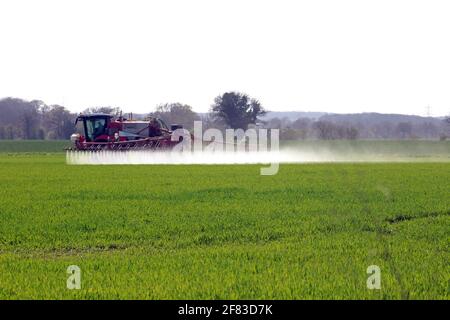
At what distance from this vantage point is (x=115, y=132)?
45625 millimetres

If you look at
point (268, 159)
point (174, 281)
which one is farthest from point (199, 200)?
point (268, 159)

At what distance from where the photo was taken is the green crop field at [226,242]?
802 cm

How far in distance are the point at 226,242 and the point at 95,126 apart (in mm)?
35624

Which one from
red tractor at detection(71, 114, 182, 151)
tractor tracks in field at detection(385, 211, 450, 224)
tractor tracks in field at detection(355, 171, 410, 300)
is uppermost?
red tractor at detection(71, 114, 182, 151)

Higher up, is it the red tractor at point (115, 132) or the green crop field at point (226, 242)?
the red tractor at point (115, 132)

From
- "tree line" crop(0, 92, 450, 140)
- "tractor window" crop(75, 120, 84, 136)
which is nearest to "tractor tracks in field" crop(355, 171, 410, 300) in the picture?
"tractor window" crop(75, 120, 84, 136)

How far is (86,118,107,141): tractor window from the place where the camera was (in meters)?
45.5

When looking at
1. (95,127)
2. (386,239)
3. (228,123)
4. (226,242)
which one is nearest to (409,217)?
(386,239)

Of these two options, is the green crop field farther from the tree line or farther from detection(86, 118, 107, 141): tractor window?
the tree line

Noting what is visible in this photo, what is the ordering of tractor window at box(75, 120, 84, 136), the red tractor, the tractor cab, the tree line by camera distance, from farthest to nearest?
the tree line < tractor window at box(75, 120, 84, 136) < the tractor cab < the red tractor

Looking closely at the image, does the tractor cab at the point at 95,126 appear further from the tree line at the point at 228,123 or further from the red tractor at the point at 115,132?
the tree line at the point at 228,123

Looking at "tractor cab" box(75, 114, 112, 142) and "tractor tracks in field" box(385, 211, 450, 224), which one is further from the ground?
"tractor cab" box(75, 114, 112, 142)

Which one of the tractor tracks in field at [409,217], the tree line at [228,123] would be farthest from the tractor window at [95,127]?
the tractor tracks in field at [409,217]

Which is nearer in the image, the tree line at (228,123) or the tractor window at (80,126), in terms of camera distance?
the tractor window at (80,126)
